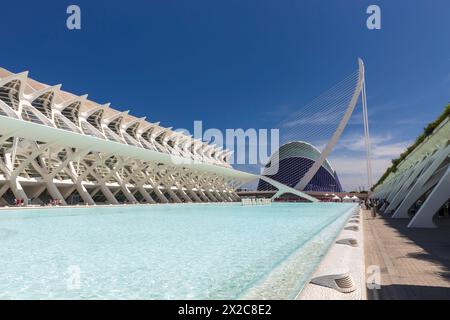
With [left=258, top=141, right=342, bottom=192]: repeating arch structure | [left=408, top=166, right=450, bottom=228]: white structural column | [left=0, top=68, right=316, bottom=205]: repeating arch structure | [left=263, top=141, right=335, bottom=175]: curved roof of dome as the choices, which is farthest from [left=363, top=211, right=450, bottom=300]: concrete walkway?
[left=263, top=141, right=335, bottom=175]: curved roof of dome

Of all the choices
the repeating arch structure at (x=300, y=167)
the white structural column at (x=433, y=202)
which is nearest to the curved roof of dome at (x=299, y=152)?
the repeating arch structure at (x=300, y=167)

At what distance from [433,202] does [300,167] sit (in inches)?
2727

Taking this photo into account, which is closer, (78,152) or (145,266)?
(145,266)

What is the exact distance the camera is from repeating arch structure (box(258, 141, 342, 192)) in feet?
249

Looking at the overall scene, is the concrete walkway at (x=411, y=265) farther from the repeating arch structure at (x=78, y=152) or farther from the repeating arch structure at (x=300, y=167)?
the repeating arch structure at (x=300, y=167)

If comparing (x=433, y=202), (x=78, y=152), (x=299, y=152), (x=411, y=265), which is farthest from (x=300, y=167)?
(x=411, y=265)

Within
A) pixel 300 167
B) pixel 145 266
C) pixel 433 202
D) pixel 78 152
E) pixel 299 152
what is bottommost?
pixel 145 266

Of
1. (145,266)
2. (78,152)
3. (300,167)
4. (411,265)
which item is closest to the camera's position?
(411,265)

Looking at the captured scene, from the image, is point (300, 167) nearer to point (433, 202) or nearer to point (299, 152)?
point (299, 152)

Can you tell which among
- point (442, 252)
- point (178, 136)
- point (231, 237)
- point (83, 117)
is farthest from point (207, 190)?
point (442, 252)

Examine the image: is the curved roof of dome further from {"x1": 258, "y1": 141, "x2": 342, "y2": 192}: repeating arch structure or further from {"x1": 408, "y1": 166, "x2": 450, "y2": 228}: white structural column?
{"x1": 408, "y1": 166, "x2": 450, "y2": 228}: white structural column

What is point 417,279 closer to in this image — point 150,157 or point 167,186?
point 150,157

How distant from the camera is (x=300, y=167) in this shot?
251ft

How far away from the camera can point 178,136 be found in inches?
2078
